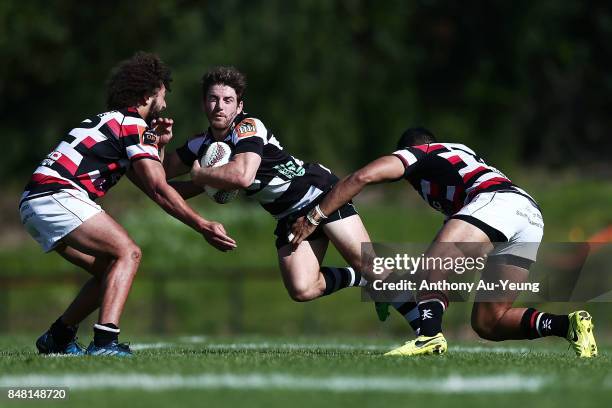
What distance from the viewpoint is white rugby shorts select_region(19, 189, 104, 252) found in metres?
6.89

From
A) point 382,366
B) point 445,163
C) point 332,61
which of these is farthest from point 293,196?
point 332,61

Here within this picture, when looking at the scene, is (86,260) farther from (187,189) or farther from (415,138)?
(415,138)

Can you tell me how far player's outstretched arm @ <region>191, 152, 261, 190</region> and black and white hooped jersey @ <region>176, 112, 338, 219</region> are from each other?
0.90 feet

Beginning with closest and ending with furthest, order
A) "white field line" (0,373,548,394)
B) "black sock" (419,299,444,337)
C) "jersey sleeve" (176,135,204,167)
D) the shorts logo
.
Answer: "white field line" (0,373,548,394), "black sock" (419,299,444,337), the shorts logo, "jersey sleeve" (176,135,204,167)

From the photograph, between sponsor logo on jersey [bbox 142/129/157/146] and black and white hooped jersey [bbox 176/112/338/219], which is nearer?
sponsor logo on jersey [bbox 142/129/157/146]

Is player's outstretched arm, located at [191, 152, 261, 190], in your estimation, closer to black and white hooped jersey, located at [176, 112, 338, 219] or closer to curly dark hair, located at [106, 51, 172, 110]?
black and white hooped jersey, located at [176, 112, 338, 219]

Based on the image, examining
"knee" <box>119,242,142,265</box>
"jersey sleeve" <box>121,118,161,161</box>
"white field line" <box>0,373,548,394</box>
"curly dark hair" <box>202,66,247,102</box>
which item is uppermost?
"curly dark hair" <box>202,66,247,102</box>

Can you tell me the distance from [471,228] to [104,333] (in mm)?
2472

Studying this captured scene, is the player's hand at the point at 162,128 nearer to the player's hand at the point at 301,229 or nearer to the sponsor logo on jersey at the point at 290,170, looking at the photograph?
the sponsor logo on jersey at the point at 290,170

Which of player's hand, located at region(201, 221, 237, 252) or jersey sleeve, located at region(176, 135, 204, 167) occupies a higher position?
jersey sleeve, located at region(176, 135, 204, 167)

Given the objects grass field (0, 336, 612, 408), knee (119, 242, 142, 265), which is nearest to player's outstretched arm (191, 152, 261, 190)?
knee (119, 242, 142, 265)

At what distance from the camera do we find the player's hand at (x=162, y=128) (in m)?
7.48

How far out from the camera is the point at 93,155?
7121 mm

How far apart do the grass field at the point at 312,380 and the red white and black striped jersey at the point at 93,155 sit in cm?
116
